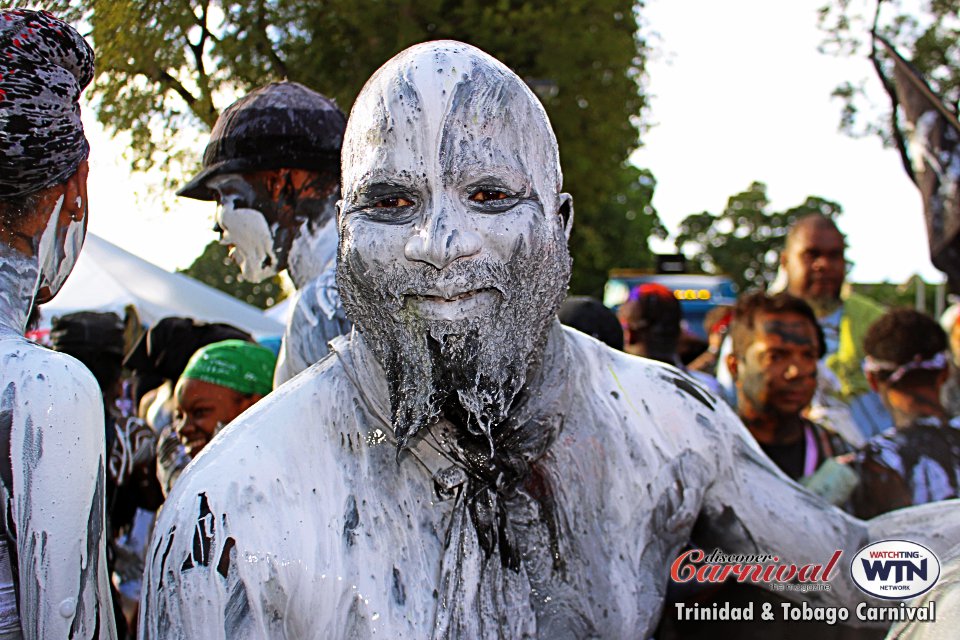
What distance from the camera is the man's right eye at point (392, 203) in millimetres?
1511

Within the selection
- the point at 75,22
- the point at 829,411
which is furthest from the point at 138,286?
Result: the point at 75,22

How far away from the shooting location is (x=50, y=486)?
4.99 ft

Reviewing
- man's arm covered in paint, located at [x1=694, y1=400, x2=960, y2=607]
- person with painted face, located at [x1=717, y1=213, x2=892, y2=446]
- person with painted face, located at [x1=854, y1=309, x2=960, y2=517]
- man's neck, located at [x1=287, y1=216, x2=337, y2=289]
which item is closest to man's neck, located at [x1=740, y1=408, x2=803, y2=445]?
person with painted face, located at [x1=854, y1=309, x2=960, y2=517]

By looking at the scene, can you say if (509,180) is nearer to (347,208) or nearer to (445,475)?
(347,208)

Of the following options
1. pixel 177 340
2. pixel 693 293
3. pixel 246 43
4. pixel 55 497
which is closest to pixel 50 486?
pixel 55 497

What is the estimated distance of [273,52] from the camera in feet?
8.32

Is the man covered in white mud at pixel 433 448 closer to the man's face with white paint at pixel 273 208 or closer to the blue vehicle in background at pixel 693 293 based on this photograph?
the man's face with white paint at pixel 273 208

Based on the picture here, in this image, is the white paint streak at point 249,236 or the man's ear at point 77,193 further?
the white paint streak at point 249,236

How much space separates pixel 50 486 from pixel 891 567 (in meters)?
1.61

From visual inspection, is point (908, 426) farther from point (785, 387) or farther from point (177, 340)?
point (177, 340)

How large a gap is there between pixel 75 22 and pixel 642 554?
1.58 metres

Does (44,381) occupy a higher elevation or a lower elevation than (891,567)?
higher

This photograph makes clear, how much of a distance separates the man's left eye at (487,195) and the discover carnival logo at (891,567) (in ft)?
3.54

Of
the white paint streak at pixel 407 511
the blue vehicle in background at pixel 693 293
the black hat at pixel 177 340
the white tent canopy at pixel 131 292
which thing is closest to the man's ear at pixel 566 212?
the white paint streak at pixel 407 511
